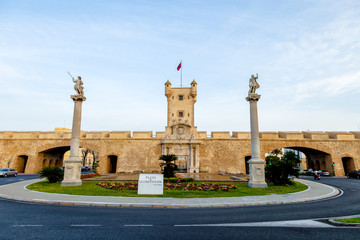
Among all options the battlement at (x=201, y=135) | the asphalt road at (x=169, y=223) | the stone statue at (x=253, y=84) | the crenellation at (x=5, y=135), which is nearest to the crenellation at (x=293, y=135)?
the battlement at (x=201, y=135)

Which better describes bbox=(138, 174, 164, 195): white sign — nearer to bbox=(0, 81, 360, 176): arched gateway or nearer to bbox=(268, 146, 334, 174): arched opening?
bbox=(0, 81, 360, 176): arched gateway

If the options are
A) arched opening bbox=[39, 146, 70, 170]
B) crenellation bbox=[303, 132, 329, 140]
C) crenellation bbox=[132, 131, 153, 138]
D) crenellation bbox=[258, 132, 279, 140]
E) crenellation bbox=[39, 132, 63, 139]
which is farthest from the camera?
arched opening bbox=[39, 146, 70, 170]

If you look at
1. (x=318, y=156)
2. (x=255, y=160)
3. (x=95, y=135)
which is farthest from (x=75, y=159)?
(x=318, y=156)

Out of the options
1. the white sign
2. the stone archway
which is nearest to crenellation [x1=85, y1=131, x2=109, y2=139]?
the white sign

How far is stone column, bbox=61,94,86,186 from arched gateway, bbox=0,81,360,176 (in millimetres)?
19548

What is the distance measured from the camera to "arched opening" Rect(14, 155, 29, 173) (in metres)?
38.2

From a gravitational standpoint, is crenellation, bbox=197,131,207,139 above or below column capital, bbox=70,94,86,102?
below

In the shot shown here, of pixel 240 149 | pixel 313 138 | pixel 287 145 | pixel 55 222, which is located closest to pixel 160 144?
pixel 240 149

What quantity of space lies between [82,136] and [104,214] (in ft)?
115

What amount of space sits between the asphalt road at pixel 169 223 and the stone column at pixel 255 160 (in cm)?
716

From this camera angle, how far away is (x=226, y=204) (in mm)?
9883

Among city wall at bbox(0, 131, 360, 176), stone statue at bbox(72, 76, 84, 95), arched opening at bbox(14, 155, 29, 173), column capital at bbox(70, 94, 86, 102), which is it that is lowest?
arched opening at bbox(14, 155, 29, 173)

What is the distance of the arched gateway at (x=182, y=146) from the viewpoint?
121 ft

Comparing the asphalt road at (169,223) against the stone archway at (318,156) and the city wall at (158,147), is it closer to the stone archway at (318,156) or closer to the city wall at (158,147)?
the city wall at (158,147)
